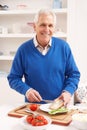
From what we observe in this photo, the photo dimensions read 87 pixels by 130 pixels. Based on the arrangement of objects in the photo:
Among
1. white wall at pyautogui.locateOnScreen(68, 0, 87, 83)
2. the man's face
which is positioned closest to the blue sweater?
the man's face

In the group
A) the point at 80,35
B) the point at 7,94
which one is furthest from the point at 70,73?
the point at 7,94

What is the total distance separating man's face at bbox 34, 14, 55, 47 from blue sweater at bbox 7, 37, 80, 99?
120mm

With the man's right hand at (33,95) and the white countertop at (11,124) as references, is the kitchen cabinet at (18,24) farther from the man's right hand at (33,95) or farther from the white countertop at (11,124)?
the white countertop at (11,124)

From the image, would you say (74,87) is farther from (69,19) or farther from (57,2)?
(57,2)

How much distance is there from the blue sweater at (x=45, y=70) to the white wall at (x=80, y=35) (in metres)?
1.59

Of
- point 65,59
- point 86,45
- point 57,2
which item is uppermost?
point 57,2

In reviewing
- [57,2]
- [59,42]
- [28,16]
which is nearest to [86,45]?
[57,2]

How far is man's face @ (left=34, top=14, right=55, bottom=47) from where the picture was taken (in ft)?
7.01

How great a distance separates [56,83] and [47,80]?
86 millimetres

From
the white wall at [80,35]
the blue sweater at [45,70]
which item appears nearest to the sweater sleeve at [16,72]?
the blue sweater at [45,70]

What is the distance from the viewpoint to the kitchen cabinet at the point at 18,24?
3943mm

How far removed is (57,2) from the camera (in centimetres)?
388

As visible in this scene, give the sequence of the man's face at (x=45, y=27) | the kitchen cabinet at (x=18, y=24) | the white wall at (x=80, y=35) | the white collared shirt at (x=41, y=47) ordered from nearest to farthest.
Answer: the man's face at (x=45, y=27), the white collared shirt at (x=41, y=47), the white wall at (x=80, y=35), the kitchen cabinet at (x=18, y=24)

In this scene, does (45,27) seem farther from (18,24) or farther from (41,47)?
(18,24)
